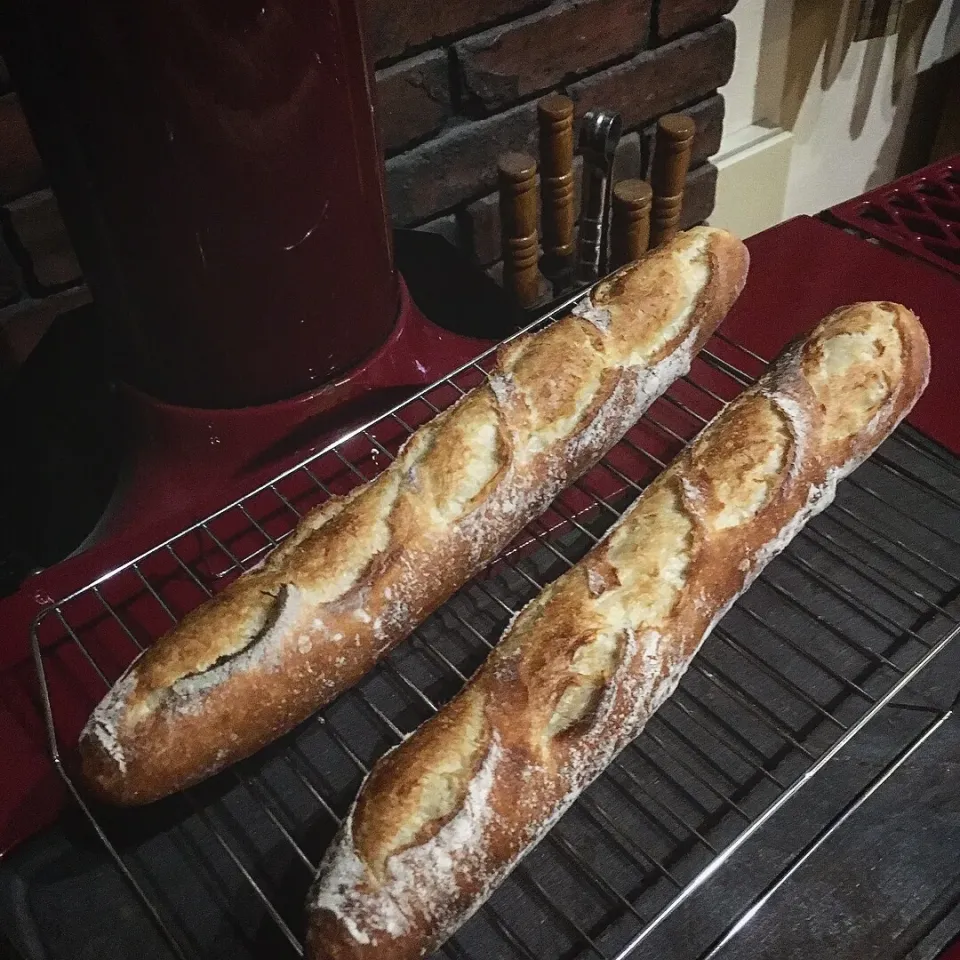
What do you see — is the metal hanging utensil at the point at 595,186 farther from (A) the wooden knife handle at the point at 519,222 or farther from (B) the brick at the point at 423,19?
(B) the brick at the point at 423,19

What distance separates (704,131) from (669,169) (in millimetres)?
499

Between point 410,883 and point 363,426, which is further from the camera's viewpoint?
point 363,426

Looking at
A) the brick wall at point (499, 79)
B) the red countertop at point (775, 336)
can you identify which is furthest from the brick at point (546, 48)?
the red countertop at point (775, 336)

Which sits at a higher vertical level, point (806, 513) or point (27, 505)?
point (806, 513)

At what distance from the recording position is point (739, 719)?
26.6 inches

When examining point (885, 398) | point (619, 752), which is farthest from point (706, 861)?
point (885, 398)

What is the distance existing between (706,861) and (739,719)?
0.12m

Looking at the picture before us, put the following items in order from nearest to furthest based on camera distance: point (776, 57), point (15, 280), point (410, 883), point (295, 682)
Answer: point (410, 883) < point (295, 682) < point (15, 280) < point (776, 57)

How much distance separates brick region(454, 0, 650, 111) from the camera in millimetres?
1170

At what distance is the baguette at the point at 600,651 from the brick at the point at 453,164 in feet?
1.99

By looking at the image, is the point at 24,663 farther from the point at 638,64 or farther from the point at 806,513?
the point at 638,64

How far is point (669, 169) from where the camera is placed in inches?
→ 40.8

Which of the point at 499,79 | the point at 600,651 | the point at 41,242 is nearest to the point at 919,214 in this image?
the point at 499,79

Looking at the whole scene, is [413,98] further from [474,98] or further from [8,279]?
[8,279]
